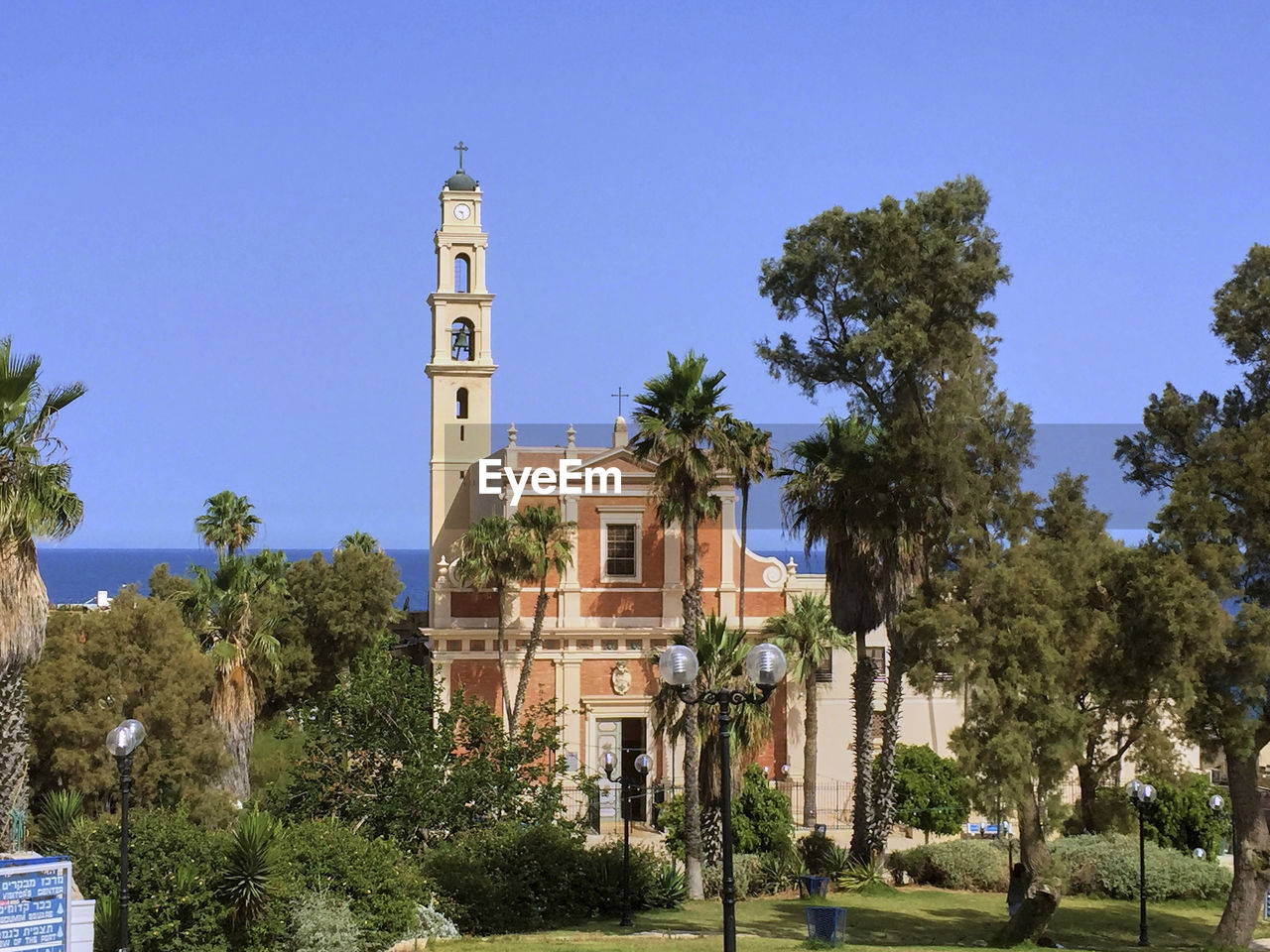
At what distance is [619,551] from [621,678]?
355 centimetres

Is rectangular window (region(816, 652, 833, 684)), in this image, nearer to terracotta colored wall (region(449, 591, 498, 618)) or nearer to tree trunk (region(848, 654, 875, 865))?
terracotta colored wall (region(449, 591, 498, 618))

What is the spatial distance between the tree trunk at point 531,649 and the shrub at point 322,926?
65.0ft

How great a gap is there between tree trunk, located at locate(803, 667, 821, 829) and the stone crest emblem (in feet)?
16.3

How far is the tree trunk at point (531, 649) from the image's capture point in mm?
41625

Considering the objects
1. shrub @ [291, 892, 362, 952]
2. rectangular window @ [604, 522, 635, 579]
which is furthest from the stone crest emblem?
shrub @ [291, 892, 362, 952]

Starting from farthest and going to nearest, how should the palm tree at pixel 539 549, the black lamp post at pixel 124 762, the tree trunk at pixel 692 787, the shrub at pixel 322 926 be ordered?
the palm tree at pixel 539 549, the tree trunk at pixel 692 787, the shrub at pixel 322 926, the black lamp post at pixel 124 762

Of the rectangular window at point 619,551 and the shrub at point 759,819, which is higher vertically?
the rectangular window at point 619,551

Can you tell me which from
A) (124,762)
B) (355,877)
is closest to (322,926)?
(355,877)

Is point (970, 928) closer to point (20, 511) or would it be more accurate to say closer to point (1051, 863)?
point (1051, 863)

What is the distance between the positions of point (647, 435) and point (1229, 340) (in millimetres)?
11411

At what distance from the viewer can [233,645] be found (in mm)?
35812

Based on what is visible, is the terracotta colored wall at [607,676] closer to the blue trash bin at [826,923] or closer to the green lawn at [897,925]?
the green lawn at [897,925]

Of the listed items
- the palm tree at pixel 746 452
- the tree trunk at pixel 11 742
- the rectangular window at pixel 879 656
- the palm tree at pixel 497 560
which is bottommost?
the tree trunk at pixel 11 742

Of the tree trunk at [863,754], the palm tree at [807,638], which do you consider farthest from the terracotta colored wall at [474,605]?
the tree trunk at [863,754]
